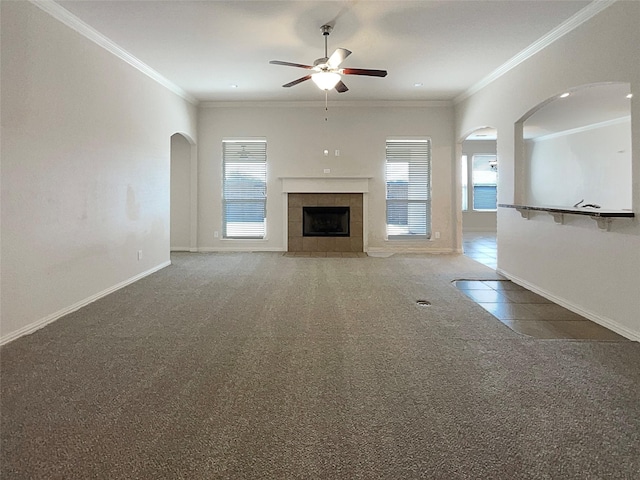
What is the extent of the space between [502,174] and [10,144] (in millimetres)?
5776

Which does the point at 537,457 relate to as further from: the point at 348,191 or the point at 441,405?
the point at 348,191

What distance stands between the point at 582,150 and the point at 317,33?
27.7ft

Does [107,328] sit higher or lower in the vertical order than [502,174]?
lower

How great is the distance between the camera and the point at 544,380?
2527mm

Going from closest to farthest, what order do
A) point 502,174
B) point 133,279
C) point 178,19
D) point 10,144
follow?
point 10,144
point 178,19
point 133,279
point 502,174

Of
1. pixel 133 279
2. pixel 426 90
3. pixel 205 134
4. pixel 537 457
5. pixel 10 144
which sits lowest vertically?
pixel 537 457

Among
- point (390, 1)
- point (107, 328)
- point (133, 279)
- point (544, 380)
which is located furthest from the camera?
point (133, 279)

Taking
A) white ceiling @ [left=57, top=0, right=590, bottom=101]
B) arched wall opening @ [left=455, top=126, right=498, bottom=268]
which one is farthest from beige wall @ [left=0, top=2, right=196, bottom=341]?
arched wall opening @ [left=455, top=126, right=498, bottom=268]

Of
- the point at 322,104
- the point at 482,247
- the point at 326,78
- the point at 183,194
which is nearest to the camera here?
the point at 326,78

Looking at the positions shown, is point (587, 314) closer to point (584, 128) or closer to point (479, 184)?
point (584, 128)

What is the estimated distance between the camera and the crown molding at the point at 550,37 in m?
3.73

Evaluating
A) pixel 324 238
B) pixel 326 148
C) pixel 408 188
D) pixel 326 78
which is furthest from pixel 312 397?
pixel 408 188

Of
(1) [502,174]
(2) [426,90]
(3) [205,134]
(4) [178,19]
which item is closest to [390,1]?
(4) [178,19]

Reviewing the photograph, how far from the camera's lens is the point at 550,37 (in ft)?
14.8
